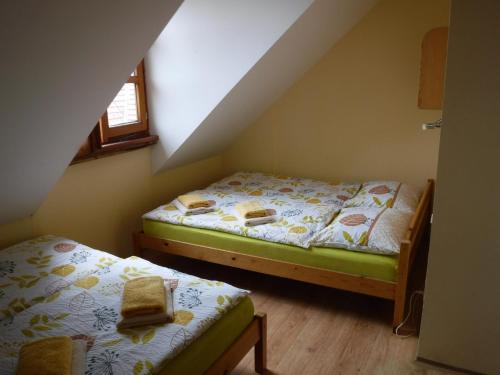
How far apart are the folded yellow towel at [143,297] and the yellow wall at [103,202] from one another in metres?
1.06

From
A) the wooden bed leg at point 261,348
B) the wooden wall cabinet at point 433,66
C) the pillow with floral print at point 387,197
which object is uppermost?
the wooden wall cabinet at point 433,66

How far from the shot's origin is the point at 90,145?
9.89 feet

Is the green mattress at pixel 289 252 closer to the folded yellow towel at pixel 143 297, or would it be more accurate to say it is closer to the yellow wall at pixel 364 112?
the folded yellow towel at pixel 143 297

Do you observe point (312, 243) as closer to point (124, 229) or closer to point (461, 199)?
point (461, 199)

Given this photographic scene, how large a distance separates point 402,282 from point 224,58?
1846 millimetres

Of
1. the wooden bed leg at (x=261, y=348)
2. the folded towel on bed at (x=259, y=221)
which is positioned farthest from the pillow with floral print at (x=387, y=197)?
the wooden bed leg at (x=261, y=348)

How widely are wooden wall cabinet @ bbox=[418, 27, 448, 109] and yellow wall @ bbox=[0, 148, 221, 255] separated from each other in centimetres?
221

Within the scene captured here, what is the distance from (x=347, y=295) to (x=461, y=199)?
1.29 meters

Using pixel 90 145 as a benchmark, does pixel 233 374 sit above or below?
below

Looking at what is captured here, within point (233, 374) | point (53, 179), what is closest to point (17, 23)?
point (53, 179)

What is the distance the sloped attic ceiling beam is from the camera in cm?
151

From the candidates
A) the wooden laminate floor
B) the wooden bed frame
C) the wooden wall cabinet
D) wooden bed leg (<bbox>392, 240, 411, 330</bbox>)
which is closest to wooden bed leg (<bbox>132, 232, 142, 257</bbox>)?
the wooden bed frame

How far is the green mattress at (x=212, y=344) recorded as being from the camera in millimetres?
1725

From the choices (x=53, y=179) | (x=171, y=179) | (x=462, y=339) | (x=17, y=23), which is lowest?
(x=462, y=339)
